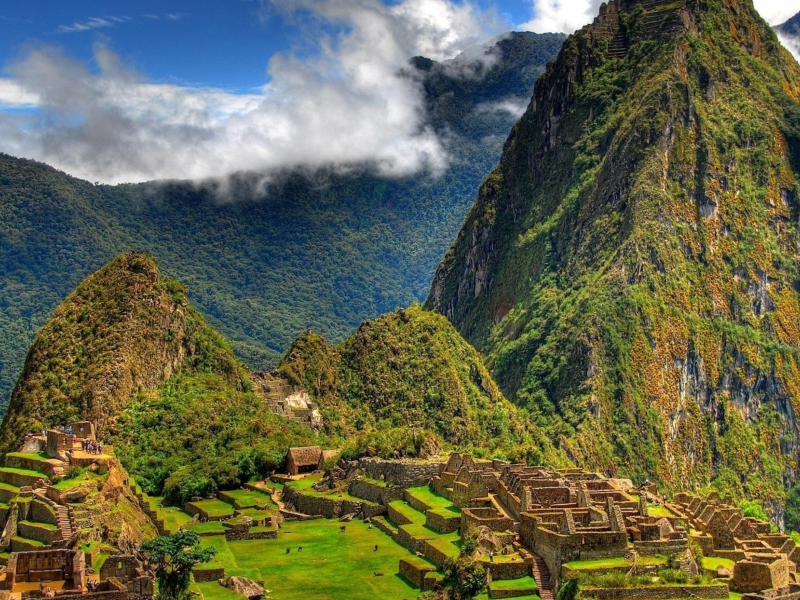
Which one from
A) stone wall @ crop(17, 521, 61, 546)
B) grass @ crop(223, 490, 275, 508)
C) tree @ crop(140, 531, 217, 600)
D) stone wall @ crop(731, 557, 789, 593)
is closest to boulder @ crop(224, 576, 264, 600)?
tree @ crop(140, 531, 217, 600)

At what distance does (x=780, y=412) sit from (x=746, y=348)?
8.65 metres

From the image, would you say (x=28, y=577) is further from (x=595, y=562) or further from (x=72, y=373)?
(x=72, y=373)

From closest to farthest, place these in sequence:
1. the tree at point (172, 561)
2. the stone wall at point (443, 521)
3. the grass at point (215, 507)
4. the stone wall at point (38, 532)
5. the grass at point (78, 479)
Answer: the tree at point (172, 561) < the stone wall at point (38, 532) < the grass at point (78, 479) < the stone wall at point (443, 521) < the grass at point (215, 507)

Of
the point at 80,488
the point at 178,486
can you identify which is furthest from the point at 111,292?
the point at 80,488

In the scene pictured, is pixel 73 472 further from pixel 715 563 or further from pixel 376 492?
pixel 715 563

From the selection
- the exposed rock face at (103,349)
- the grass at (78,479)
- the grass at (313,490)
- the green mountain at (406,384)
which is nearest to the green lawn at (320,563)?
Answer: the grass at (313,490)

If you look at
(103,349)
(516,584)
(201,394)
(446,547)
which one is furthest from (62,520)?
(201,394)

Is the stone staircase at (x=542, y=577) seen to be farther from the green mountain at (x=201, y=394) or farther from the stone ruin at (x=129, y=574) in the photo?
the green mountain at (x=201, y=394)

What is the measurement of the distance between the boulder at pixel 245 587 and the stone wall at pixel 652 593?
1361cm

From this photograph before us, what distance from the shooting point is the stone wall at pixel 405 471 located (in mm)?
77188

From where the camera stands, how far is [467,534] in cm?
5972

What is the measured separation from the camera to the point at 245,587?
56.9 metres

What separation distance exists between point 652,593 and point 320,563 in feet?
62.2

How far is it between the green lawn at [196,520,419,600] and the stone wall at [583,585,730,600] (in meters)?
10.1
